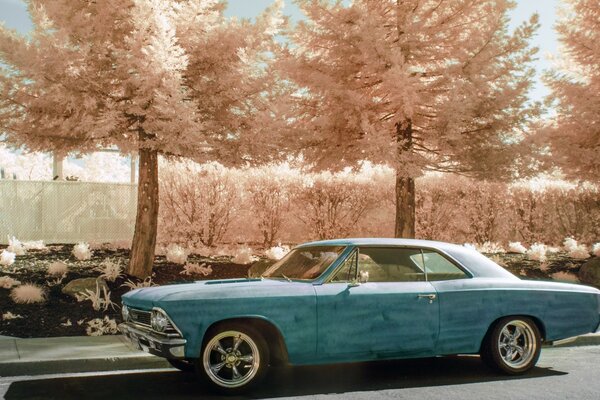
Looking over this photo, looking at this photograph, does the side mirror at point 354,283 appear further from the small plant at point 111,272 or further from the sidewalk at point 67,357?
the small plant at point 111,272

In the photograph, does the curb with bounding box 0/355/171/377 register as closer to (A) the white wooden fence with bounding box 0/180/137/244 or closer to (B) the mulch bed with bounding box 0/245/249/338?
(B) the mulch bed with bounding box 0/245/249/338

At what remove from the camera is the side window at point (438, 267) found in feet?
24.0

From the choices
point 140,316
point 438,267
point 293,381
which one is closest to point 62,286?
point 140,316

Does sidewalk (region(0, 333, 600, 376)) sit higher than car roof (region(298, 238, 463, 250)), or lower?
lower

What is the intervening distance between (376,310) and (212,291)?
5.31ft

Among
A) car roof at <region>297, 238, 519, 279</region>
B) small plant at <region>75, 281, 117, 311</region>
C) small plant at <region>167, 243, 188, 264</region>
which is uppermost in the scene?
Result: car roof at <region>297, 238, 519, 279</region>

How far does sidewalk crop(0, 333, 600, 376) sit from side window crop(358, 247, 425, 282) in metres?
2.63

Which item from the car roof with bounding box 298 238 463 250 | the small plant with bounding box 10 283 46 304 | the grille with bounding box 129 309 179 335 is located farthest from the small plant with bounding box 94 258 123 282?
the car roof with bounding box 298 238 463 250

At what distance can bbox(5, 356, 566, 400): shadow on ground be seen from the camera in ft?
21.5

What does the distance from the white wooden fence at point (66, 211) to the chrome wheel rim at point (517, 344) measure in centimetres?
1440

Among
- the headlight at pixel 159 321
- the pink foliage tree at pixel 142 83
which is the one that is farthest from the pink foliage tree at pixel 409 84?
the headlight at pixel 159 321

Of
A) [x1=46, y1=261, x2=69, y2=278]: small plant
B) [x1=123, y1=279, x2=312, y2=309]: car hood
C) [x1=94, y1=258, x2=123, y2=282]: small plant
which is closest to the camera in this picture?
[x1=123, y1=279, x2=312, y2=309]: car hood

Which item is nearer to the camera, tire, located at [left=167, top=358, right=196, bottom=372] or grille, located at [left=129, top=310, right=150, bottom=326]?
grille, located at [left=129, top=310, right=150, bottom=326]

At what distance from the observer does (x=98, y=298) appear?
1052 centimetres
